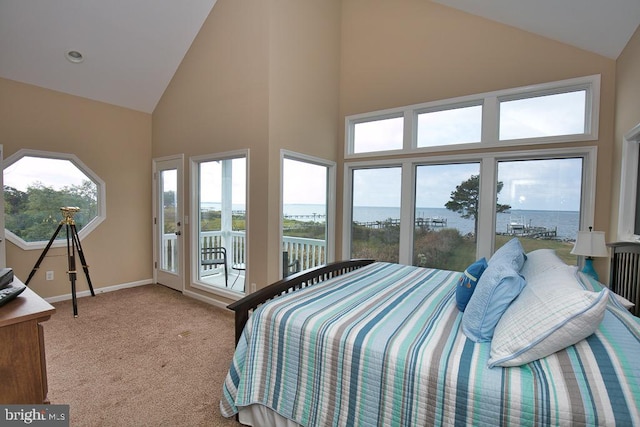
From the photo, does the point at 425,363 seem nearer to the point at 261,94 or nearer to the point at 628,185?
the point at 628,185

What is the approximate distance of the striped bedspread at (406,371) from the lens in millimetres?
942

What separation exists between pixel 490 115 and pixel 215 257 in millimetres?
3977

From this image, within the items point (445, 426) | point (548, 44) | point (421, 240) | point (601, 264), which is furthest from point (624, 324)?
point (548, 44)

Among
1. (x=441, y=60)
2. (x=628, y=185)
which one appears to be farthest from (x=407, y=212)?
(x=628, y=185)

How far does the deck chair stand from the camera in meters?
4.04

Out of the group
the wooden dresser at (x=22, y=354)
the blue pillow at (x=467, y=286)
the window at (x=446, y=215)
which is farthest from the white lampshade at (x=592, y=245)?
the wooden dresser at (x=22, y=354)

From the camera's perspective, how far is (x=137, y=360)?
2340mm

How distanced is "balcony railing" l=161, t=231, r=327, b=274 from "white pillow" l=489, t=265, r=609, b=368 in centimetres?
274

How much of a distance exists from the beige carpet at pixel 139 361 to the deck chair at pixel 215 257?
0.60 meters

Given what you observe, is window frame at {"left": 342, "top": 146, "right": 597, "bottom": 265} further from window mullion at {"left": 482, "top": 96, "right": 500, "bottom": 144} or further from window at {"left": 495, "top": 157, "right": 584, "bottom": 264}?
window mullion at {"left": 482, "top": 96, "right": 500, "bottom": 144}

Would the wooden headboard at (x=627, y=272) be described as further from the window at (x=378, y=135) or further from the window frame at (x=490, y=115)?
the window at (x=378, y=135)

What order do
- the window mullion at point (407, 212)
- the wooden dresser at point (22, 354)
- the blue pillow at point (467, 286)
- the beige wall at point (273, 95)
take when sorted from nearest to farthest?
the wooden dresser at point (22, 354)
the blue pillow at point (467, 286)
the beige wall at point (273, 95)
the window mullion at point (407, 212)

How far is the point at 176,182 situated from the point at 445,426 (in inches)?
165

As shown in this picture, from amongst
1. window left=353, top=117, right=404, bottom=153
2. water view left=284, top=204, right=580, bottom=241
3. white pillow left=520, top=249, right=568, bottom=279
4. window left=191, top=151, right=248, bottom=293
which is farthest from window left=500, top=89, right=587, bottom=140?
window left=191, top=151, right=248, bottom=293
